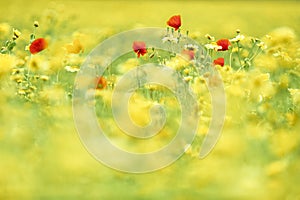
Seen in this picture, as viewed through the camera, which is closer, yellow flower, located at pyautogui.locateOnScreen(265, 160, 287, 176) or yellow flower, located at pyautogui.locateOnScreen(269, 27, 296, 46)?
yellow flower, located at pyautogui.locateOnScreen(265, 160, 287, 176)

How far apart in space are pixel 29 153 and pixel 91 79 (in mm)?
444

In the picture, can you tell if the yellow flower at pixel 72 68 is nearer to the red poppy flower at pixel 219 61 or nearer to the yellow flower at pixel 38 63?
the yellow flower at pixel 38 63

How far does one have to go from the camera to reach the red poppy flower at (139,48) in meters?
2.85

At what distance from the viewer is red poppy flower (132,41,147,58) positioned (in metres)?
2.85

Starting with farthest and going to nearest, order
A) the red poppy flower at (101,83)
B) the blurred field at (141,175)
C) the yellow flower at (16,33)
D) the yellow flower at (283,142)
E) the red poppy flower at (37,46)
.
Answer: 1. the yellow flower at (16,33)
2. the red poppy flower at (37,46)
3. the red poppy flower at (101,83)
4. the yellow flower at (283,142)
5. the blurred field at (141,175)

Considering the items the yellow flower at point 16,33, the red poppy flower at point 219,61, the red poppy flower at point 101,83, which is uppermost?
the yellow flower at point 16,33

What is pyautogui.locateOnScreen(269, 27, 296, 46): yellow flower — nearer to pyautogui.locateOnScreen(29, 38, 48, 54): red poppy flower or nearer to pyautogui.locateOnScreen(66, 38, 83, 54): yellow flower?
pyautogui.locateOnScreen(66, 38, 83, 54): yellow flower

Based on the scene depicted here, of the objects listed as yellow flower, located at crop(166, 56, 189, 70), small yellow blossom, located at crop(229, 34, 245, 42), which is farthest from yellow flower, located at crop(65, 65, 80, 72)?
small yellow blossom, located at crop(229, 34, 245, 42)

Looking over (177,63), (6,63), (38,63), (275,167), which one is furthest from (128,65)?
(275,167)

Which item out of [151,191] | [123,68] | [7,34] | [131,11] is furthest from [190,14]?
[151,191]

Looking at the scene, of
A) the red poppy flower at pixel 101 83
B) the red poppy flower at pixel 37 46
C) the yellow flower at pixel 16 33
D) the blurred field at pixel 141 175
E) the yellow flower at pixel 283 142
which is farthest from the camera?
the yellow flower at pixel 16 33

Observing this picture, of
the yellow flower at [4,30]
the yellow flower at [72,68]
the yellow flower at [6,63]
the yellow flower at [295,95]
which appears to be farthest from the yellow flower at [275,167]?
the yellow flower at [4,30]

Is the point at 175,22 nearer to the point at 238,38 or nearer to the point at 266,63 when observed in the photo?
the point at 238,38

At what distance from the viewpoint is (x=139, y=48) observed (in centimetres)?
284
